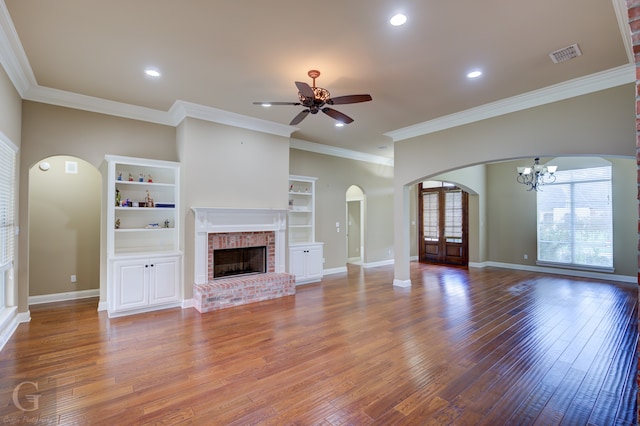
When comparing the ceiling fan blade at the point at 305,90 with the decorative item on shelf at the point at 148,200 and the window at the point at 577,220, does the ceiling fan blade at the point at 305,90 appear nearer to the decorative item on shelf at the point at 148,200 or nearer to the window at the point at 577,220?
the decorative item on shelf at the point at 148,200

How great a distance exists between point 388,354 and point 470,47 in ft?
11.0

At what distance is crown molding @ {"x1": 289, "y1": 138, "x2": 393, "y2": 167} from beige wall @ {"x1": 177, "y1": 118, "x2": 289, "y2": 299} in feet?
3.22

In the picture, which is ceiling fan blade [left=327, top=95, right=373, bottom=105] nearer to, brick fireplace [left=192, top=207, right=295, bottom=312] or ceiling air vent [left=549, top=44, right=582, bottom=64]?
ceiling air vent [left=549, top=44, right=582, bottom=64]

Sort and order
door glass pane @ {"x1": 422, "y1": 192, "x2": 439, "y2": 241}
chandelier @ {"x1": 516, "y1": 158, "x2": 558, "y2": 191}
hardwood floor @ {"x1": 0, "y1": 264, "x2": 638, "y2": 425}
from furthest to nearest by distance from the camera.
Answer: door glass pane @ {"x1": 422, "y1": 192, "x2": 439, "y2": 241}, chandelier @ {"x1": 516, "y1": 158, "x2": 558, "y2": 191}, hardwood floor @ {"x1": 0, "y1": 264, "x2": 638, "y2": 425}

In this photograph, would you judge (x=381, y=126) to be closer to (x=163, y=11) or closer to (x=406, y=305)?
(x=406, y=305)

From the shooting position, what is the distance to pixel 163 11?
2631 mm

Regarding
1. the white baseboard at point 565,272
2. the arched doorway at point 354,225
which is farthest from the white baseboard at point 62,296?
the white baseboard at point 565,272

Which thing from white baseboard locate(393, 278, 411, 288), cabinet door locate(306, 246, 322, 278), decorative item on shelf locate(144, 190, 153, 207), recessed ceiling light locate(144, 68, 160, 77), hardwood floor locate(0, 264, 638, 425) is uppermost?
recessed ceiling light locate(144, 68, 160, 77)

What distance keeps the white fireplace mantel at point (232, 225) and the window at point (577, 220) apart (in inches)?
273

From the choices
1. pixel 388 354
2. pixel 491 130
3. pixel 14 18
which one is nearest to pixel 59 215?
pixel 14 18

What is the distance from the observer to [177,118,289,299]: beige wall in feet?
15.9

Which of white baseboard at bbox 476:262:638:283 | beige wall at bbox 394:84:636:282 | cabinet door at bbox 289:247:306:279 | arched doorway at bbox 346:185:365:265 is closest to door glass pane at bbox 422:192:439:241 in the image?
white baseboard at bbox 476:262:638:283

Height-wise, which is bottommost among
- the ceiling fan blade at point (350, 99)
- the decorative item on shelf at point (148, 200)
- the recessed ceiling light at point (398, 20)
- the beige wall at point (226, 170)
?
the decorative item on shelf at point (148, 200)

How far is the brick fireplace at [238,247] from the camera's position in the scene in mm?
4781
